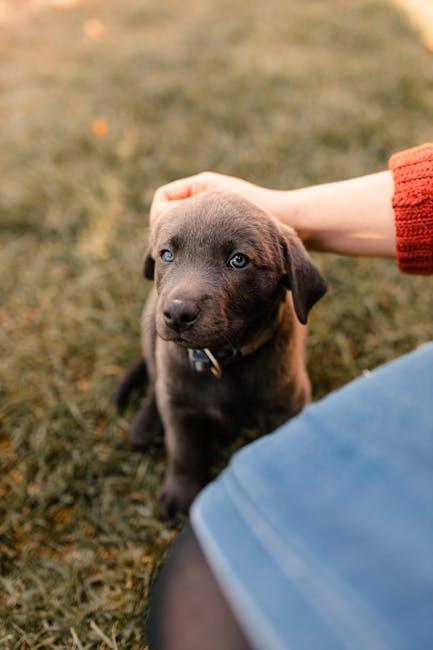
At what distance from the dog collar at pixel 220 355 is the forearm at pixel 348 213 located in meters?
0.58

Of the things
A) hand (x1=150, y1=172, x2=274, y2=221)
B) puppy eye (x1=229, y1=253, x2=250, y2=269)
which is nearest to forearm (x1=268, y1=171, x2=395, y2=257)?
hand (x1=150, y1=172, x2=274, y2=221)

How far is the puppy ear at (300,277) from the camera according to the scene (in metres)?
2.19

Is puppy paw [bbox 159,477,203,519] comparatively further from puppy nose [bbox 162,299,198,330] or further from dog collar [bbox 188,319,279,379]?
puppy nose [bbox 162,299,198,330]

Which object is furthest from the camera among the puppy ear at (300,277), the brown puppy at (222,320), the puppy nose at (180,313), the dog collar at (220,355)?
the dog collar at (220,355)

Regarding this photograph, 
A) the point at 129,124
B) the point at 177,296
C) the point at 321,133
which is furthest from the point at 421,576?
the point at 129,124

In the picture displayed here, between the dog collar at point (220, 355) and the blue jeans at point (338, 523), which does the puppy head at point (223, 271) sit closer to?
the dog collar at point (220, 355)

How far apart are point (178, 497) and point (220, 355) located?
2.63ft

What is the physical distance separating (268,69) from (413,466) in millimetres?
5134

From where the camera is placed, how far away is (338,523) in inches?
44.9

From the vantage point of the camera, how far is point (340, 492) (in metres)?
1.18

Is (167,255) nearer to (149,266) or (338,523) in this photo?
(149,266)

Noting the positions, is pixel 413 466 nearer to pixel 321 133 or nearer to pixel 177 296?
pixel 177 296

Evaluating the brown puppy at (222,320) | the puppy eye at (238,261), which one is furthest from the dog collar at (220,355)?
the puppy eye at (238,261)

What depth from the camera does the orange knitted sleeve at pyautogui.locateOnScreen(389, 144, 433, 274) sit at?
7.28 feet
